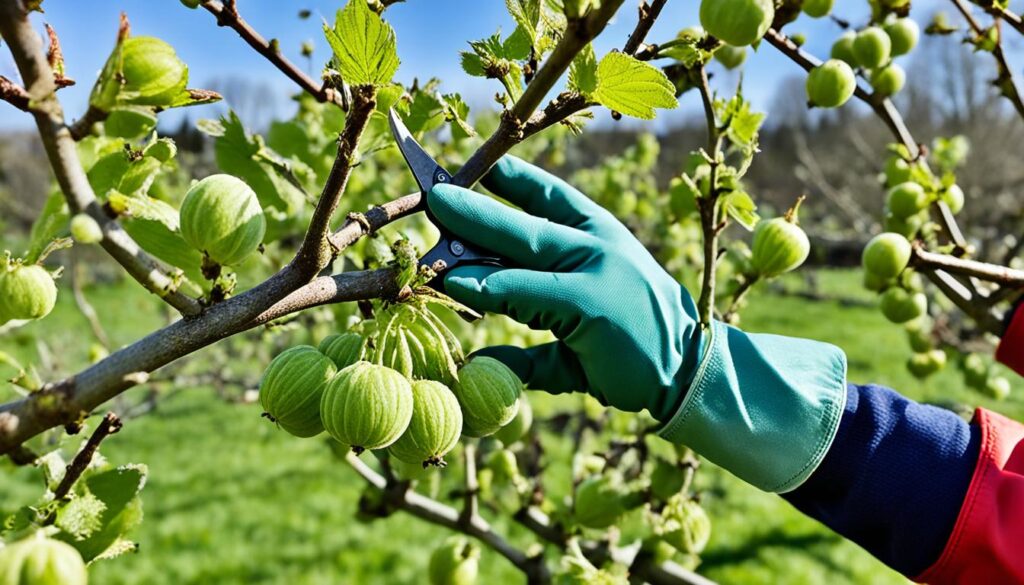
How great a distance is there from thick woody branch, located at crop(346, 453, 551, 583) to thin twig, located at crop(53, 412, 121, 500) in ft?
3.96

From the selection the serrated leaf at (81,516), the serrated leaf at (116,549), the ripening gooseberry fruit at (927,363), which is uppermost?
the ripening gooseberry fruit at (927,363)

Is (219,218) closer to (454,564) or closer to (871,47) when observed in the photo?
(454,564)

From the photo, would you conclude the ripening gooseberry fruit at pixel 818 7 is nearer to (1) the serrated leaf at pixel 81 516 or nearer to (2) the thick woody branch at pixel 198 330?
(2) the thick woody branch at pixel 198 330

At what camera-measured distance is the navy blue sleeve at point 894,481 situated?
64.6 inches

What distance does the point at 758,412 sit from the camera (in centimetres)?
159

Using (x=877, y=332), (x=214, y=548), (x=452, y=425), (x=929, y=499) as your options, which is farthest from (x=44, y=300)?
(x=877, y=332)

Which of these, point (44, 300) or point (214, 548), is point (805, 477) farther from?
point (214, 548)

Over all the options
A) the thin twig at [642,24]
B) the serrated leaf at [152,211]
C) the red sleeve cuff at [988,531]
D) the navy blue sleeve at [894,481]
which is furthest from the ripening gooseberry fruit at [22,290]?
the red sleeve cuff at [988,531]

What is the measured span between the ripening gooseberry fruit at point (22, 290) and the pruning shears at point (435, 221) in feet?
1.82

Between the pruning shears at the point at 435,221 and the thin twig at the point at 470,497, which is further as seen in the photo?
the thin twig at the point at 470,497

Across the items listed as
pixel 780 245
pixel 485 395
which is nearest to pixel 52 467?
pixel 485 395

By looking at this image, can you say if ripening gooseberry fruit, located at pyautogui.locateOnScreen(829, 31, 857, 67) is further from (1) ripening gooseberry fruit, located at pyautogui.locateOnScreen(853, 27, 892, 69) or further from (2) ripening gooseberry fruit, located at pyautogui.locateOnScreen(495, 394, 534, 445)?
(2) ripening gooseberry fruit, located at pyautogui.locateOnScreen(495, 394, 534, 445)

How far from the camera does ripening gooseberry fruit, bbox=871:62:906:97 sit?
2.22 metres

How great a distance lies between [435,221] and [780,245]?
0.80 metres
